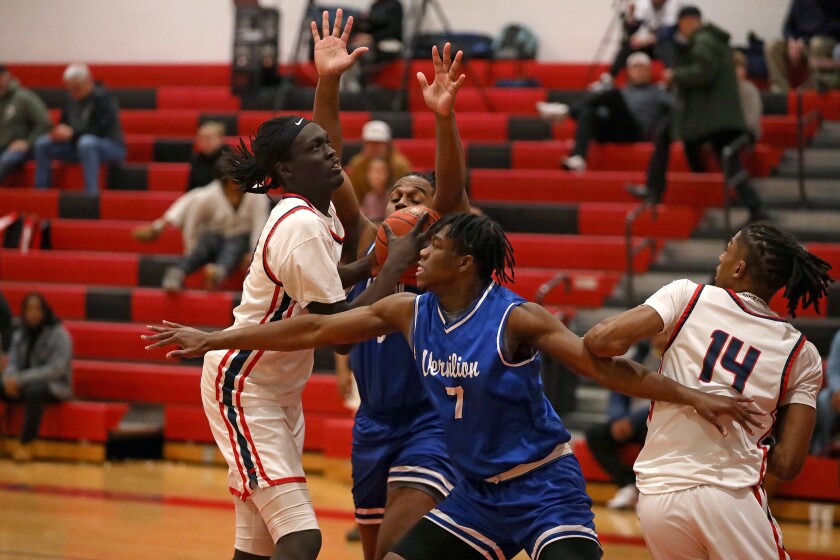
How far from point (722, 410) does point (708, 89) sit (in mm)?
5960

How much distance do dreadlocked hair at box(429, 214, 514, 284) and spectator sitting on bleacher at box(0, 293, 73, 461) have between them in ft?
18.5

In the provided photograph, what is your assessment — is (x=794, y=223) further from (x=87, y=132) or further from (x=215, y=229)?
(x=87, y=132)

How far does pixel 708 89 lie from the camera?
8.84m

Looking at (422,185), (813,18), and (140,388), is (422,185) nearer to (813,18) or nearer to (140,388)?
(140,388)

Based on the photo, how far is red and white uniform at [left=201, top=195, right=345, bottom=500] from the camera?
370 centimetres

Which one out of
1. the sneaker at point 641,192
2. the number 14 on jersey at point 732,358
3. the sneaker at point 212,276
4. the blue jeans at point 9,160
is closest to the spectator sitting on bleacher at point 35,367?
the sneaker at point 212,276

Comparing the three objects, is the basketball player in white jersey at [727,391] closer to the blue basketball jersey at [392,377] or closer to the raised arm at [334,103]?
the blue basketball jersey at [392,377]

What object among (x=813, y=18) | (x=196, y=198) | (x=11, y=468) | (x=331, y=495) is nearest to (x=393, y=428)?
(x=331, y=495)

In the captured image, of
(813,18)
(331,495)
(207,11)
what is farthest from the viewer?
(207,11)

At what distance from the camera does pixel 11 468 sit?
8.34 m

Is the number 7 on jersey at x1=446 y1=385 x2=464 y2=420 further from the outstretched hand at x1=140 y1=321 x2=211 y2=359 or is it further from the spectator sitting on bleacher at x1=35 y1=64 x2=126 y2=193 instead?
the spectator sitting on bleacher at x1=35 y1=64 x2=126 y2=193

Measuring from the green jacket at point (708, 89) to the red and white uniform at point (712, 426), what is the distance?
5604mm

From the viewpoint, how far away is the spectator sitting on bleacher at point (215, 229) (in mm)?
9367

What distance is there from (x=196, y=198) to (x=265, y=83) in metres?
2.93
